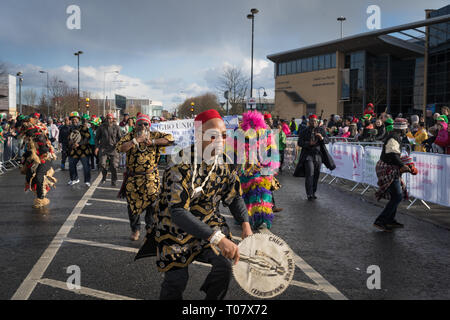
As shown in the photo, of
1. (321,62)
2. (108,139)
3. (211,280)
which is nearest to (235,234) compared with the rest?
(211,280)

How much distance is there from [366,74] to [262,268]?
51.5 m

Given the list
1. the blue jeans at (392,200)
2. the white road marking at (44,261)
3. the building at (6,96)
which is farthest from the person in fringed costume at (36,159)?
the building at (6,96)

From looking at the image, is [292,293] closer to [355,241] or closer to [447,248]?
[355,241]

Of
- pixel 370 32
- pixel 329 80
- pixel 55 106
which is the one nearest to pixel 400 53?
pixel 370 32

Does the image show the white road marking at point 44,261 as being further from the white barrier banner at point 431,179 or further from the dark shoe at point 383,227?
the white barrier banner at point 431,179

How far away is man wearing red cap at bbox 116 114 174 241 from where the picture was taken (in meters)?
6.35

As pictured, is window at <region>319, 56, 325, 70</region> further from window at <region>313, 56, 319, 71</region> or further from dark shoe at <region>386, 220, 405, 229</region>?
dark shoe at <region>386, 220, 405, 229</region>

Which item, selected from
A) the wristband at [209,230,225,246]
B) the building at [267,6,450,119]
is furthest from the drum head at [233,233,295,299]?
the building at [267,6,450,119]

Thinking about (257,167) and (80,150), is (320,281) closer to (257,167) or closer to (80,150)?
(257,167)

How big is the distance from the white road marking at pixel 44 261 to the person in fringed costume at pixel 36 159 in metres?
0.90
